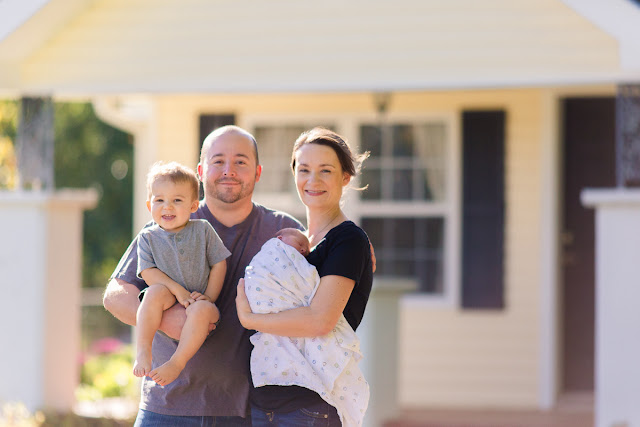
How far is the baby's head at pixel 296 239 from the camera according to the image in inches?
107

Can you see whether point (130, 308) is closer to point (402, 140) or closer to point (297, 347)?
point (297, 347)

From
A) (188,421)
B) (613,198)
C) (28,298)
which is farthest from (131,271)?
(28,298)

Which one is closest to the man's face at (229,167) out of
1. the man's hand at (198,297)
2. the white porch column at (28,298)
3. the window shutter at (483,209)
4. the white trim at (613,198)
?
the man's hand at (198,297)

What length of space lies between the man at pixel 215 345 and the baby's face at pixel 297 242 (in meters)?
0.26

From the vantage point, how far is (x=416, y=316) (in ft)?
26.0

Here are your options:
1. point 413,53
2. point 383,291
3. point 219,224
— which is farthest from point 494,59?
point 219,224

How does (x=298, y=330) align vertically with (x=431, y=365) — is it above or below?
above

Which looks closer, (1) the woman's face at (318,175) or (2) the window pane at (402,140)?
(1) the woman's face at (318,175)

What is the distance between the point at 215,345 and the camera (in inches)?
113

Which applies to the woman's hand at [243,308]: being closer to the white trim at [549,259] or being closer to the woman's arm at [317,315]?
the woman's arm at [317,315]

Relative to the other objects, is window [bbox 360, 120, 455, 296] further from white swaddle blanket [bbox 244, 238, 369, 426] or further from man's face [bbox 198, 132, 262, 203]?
white swaddle blanket [bbox 244, 238, 369, 426]

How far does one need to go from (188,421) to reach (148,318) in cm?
40

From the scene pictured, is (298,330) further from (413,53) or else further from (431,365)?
(431,365)

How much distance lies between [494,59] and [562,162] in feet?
6.28
